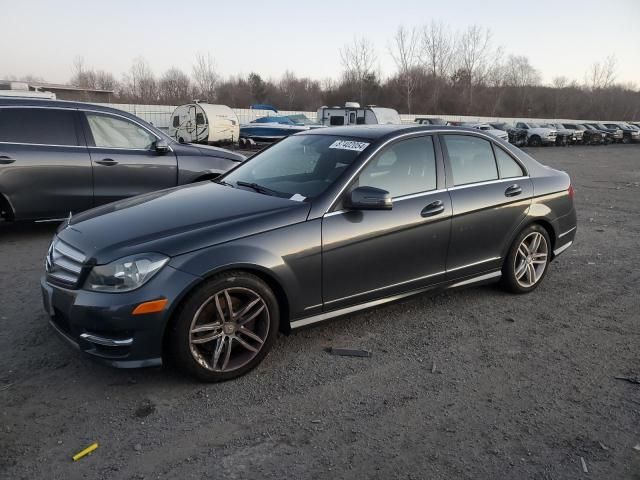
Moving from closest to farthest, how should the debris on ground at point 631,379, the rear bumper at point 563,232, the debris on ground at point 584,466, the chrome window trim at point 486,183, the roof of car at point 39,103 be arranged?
the debris on ground at point 584,466 → the debris on ground at point 631,379 → the chrome window trim at point 486,183 → the rear bumper at point 563,232 → the roof of car at point 39,103

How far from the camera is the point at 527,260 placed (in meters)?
4.92

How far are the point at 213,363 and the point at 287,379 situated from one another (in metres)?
0.49

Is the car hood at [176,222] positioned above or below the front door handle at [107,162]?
below

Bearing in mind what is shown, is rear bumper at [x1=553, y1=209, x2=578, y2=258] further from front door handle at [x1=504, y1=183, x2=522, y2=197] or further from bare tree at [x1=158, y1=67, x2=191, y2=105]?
bare tree at [x1=158, y1=67, x2=191, y2=105]

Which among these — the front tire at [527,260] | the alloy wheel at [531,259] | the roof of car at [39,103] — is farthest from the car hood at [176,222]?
the roof of car at [39,103]

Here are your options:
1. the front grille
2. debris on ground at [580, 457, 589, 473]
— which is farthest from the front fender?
debris on ground at [580, 457, 589, 473]

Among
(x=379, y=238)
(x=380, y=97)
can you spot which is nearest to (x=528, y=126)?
(x=380, y=97)

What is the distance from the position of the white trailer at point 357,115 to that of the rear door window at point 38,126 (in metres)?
14.1

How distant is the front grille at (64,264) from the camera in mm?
3209

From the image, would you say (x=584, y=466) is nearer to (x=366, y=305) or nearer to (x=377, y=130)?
(x=366, y=305)

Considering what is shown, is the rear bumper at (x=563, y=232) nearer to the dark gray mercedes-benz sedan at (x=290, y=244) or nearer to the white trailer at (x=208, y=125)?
the dark gray mercedes-benz sedan at (x=290, y=244)

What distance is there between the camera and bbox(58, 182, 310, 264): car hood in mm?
3145

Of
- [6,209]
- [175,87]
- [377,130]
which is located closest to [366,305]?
[377,130]

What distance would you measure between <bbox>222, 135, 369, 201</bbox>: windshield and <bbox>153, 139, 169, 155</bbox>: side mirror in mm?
2983
